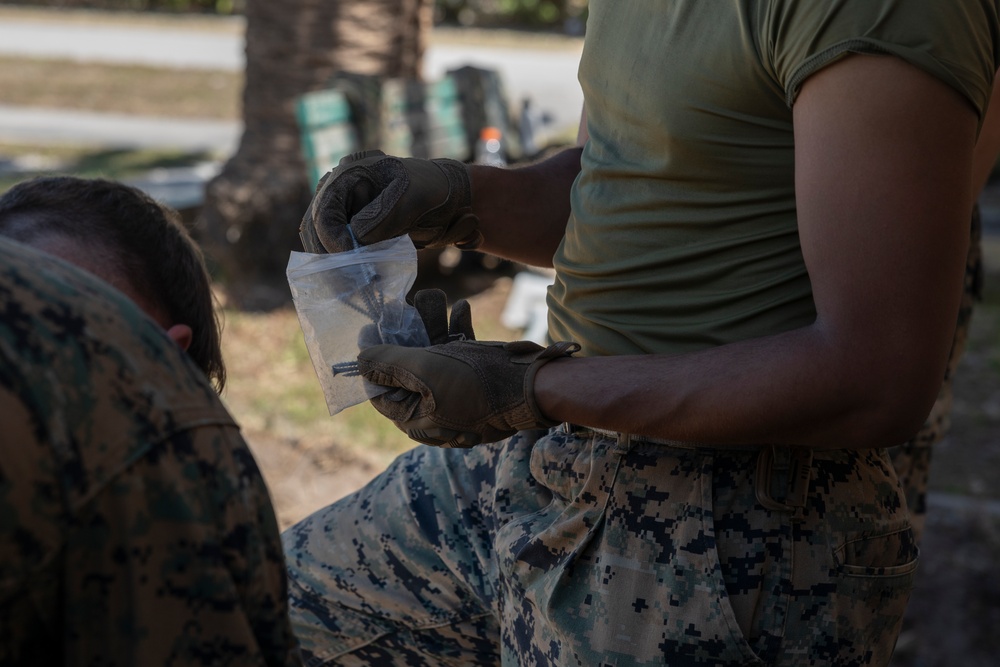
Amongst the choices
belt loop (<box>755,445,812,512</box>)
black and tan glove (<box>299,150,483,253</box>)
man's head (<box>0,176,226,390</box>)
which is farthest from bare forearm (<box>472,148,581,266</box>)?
belt loop (<box>755,445,812,512</box>)

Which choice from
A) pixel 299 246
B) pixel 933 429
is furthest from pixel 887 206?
pixel 299 246

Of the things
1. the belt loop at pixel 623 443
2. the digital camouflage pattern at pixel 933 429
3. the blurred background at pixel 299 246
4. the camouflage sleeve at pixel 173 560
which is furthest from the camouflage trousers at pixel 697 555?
the blurred background at pixel 299 246

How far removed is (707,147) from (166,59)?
1623 centimetres

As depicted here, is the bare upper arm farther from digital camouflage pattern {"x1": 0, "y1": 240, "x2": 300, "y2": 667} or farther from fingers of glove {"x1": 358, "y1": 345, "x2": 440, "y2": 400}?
digital camouflage pattern {"x1": 0, "y1": 240, "x2": 300, "y2": 667}

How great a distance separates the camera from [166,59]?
A: 16469 millimetres

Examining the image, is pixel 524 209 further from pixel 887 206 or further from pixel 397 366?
pixel 887 206

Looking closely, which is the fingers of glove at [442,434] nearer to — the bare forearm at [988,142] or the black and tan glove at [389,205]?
the black and tan glove at [389,205]

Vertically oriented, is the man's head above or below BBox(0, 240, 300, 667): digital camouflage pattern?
below

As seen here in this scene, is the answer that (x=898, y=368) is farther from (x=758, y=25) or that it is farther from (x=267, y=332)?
(x=267, y=332)

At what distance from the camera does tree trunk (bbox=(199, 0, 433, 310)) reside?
20.3 ft

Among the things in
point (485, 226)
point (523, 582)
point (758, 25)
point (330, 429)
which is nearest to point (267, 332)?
point (330, 429)

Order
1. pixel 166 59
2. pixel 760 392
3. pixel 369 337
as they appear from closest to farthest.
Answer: pixel 760 392 → pixel 369 337 → pixel 166 59

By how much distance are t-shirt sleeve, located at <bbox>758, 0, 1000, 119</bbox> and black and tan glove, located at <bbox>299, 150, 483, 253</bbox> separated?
2.59ft

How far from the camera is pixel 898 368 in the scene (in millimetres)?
1426
